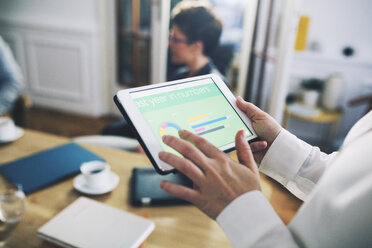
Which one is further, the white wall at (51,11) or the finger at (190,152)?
the white wall at (51,11)

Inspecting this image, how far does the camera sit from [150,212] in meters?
0.91

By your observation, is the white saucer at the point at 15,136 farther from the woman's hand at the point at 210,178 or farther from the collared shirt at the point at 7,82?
the woman's hand at the point at 210,178

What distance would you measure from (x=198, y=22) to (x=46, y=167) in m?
1.20

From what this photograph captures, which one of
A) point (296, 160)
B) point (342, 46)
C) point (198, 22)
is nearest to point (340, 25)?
point (342, 46)

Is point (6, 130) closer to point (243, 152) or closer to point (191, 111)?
point (191, 111)

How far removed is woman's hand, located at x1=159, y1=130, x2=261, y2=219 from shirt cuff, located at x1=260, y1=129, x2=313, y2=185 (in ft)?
0.92

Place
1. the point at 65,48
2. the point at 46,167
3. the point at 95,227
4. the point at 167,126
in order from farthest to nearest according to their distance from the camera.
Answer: the point at 65,48, the point at 46,167, the point at 95,227, the point at 167,126

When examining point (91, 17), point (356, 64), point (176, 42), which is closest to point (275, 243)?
point (176, 42)

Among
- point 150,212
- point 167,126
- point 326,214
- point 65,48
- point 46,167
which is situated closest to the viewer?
point 326,214

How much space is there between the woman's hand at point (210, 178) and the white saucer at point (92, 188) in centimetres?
51

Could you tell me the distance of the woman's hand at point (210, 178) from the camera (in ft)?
1.74

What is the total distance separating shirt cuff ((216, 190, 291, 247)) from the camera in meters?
0.51

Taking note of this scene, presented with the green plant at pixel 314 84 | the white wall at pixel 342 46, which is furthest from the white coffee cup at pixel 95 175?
the white wall at pixel 342 46

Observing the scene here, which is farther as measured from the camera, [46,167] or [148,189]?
[46,167]
